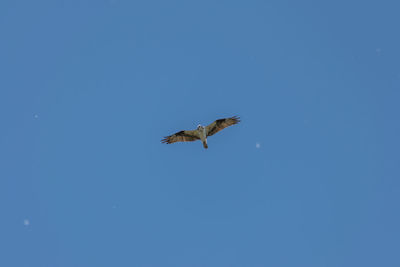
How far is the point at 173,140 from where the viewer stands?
56.6 meters

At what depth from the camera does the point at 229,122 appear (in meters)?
54.8

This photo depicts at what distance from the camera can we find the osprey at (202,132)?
180 ft

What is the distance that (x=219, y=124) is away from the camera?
182ft

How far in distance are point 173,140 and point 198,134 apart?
2663 mm

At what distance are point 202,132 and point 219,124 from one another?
75.2 inches

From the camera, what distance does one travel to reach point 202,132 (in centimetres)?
5572

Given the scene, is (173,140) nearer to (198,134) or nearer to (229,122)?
(198,134)

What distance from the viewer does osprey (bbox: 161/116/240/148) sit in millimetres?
54969

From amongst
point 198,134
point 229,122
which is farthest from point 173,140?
point 229,122

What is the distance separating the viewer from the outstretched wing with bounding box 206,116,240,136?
179 ft

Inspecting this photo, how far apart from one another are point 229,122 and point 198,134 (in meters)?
3.56

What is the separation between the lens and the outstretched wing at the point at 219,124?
179ft
